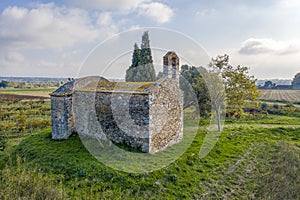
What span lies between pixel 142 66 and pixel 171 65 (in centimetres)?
719

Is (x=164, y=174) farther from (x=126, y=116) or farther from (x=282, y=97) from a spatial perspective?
(x=282, y=97)

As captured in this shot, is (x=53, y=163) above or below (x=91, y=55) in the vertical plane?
below

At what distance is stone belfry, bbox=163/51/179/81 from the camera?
11.5 metres

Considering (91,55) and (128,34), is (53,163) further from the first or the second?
(128,34)

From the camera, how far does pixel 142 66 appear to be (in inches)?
738

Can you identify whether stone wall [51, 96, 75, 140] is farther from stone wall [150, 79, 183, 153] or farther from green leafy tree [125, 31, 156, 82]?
green leafy tree [125, 31, 156, 82]

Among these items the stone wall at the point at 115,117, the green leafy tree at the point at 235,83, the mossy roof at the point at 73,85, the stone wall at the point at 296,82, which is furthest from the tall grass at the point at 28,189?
the stone wall at the point at 296,82

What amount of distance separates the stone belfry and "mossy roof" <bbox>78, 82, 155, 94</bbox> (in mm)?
1359

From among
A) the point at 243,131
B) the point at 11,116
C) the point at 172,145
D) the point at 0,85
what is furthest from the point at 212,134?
the point at 0,85

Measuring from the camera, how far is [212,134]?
1523cm

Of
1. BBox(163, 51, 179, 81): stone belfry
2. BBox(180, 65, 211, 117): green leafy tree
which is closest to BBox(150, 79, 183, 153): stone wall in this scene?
BBox(163, 51, 179, 81): stone belfry

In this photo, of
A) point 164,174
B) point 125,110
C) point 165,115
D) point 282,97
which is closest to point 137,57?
point 165,115

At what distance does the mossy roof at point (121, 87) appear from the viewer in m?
10.1

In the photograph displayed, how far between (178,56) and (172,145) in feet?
15.9
